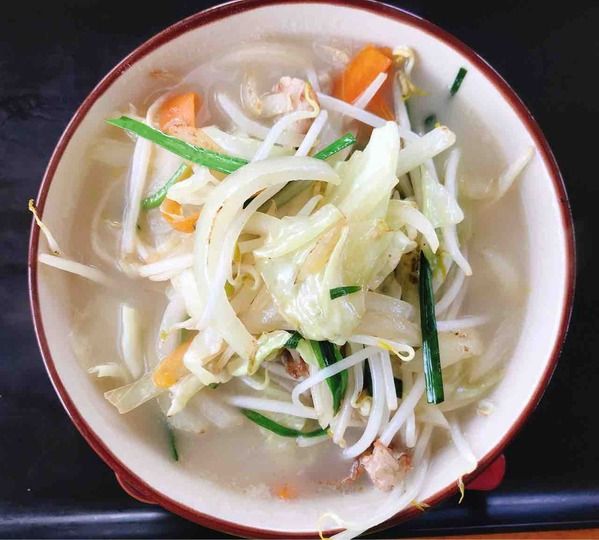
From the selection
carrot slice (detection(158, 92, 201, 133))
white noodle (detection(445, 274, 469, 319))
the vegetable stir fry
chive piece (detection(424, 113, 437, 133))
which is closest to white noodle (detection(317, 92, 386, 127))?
the vegetable stir fry

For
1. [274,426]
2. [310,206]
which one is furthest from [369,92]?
[274,426]

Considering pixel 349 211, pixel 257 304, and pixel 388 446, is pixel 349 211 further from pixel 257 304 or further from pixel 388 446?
pixel 388 446

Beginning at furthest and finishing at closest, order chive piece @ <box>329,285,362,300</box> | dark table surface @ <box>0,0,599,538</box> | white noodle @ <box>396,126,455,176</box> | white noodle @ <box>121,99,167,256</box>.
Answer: dark table surface @ <box>0,0,599,538</box> < white noodle @ <box>121,99,167,256</box> < white noodle @ <box>396,126,455,176</box> < chive piece @ <box>329,285,362,300</box>

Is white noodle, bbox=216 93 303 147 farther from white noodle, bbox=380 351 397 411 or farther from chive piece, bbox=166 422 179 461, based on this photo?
chive piece, bbox=166 422 179 461

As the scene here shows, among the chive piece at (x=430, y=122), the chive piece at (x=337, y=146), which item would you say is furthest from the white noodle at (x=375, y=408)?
the chive piece at (x=430, y=122)

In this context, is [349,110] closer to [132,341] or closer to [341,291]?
[341,291]

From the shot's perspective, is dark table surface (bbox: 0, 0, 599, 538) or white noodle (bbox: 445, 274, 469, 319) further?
dark table surface (bbox: 0, 0, 599, 538)
